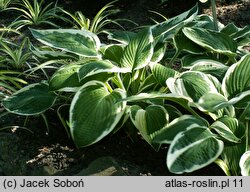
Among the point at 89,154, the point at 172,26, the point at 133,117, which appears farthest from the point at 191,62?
the point at 89,154

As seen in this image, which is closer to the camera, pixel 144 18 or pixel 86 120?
pixel 86 120

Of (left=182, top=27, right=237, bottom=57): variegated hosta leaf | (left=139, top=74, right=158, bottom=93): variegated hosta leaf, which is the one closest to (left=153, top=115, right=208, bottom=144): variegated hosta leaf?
(left=139, top=74, right=158, bottom=93): variegated hosta leaf

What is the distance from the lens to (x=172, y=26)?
2.38 m

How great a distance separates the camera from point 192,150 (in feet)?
5.88

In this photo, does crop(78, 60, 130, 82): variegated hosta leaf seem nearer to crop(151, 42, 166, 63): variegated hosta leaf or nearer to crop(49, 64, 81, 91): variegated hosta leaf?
crop(49, 64, 81, 91): variegated hosta leaf

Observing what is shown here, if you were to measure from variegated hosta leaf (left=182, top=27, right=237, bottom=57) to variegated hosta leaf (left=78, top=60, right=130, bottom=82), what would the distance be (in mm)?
428

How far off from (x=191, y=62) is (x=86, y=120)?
66 centimetres

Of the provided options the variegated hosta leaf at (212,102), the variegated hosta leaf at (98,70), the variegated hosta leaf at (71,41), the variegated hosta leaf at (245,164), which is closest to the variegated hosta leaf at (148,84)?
the variegated hosta leaf at (98,70)

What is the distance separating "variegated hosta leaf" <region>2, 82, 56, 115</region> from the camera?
209 cm

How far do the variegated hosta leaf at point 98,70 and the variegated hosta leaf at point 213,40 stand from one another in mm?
428

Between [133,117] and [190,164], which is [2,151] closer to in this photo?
[133,117]

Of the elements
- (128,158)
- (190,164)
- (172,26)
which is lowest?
(128,158)

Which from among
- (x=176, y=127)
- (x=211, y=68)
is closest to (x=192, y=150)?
(x=176, y=127)
